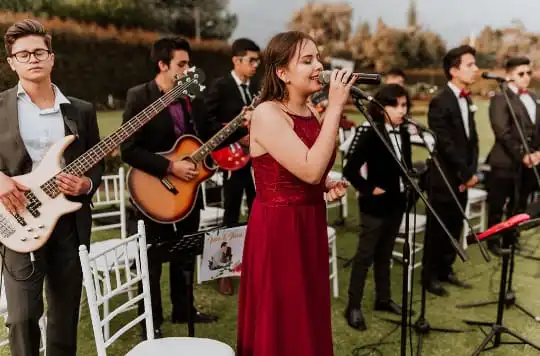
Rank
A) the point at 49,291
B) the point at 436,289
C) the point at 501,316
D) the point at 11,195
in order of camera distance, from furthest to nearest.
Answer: the point at 436,289
the point at 501,316
the point at 49,291
the point at 11,195

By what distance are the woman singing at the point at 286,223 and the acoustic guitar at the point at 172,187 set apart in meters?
1.13

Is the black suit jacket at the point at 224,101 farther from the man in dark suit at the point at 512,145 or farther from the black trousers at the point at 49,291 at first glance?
the man in dark suit at the point at 512,145

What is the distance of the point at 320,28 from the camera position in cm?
679

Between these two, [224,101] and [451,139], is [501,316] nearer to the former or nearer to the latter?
[451,139]

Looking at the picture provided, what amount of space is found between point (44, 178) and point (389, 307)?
2523 millimetres

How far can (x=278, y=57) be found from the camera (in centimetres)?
188

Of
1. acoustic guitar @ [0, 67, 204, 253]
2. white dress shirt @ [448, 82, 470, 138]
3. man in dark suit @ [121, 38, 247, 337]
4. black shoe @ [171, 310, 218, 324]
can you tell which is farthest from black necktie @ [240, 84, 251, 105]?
acoustic guitar @ [0, 67, 204, 253]

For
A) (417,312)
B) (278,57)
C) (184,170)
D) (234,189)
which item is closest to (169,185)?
(184,170)

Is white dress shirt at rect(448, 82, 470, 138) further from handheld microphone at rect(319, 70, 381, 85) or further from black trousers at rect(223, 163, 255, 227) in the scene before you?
handheld microphone at rect(319, 70, 381, 85)

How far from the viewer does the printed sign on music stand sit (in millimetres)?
2217

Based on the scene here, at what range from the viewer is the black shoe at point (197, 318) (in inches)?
132

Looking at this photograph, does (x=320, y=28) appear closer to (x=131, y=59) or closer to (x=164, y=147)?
(x=131, y=59)

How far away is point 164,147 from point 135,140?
0.19m

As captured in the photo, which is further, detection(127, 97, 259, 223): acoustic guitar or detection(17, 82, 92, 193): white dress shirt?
detection(127, 97, 259, 223): acoustic guitar
